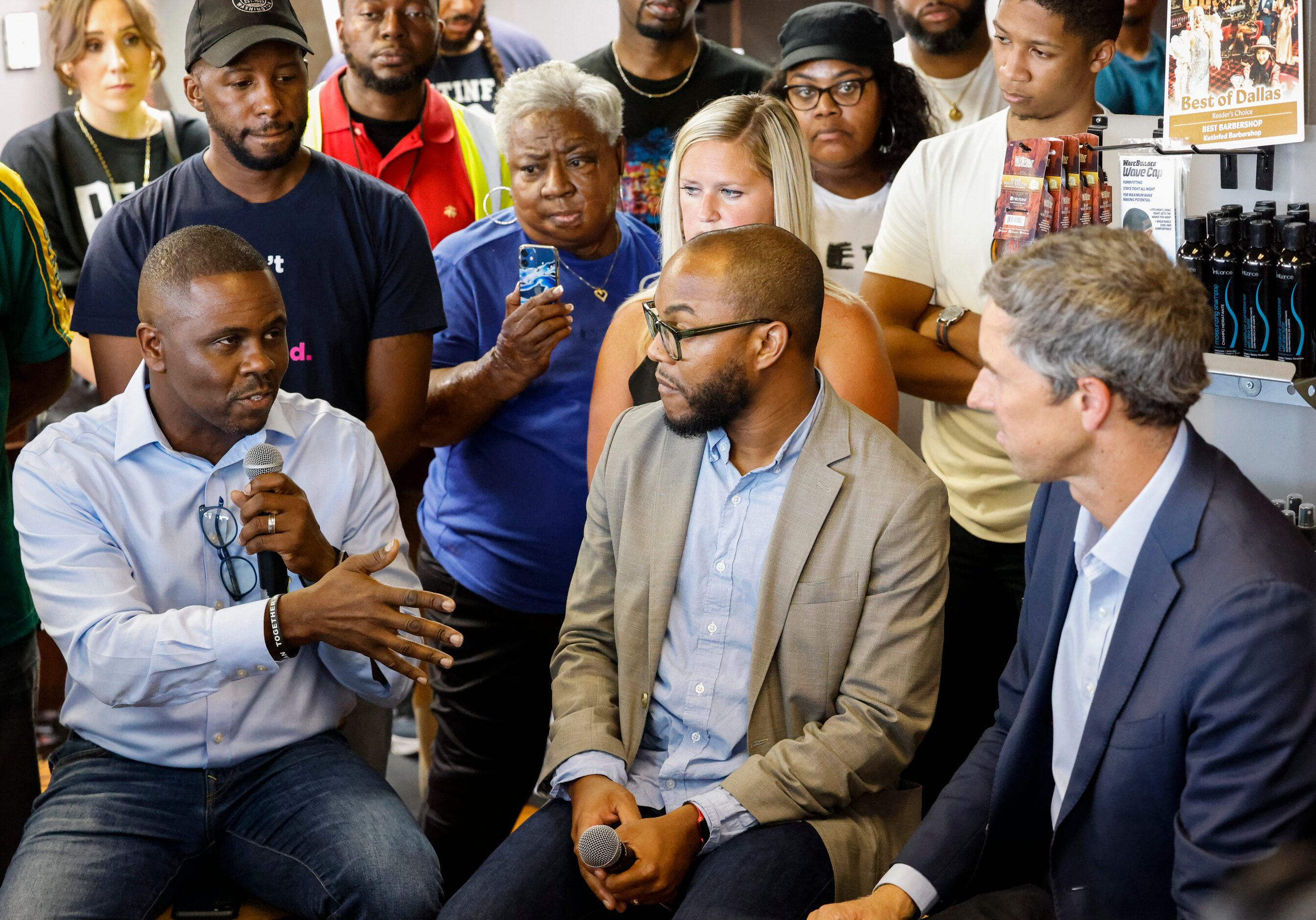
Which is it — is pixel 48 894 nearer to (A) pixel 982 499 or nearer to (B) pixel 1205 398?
(A) pixel 982 499

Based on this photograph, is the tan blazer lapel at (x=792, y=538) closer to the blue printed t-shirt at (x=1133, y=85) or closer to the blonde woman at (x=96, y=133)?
the blue printed t-shirt at (x=1133, y=85)

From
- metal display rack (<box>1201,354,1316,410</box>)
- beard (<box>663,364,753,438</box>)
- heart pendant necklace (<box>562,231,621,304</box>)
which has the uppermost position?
heart pendant necklace (<box>562,231,621,304</box>)

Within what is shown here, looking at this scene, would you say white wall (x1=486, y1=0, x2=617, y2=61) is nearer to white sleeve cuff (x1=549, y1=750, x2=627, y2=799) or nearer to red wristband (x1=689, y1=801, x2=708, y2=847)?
white sleeve cuff (x1=549, y1=750, x2=627, y2=799)

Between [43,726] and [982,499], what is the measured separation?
10.7ft

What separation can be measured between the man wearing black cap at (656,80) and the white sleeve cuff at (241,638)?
2.02 m

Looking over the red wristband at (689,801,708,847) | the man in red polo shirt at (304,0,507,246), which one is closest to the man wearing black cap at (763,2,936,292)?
the man in red polo shirt at (304,0,507,246)

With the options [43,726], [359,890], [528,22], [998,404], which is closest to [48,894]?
[359,890]

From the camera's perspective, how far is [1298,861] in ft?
4.78

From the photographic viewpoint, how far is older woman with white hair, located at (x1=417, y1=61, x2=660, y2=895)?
2.78m

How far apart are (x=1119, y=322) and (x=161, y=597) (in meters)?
1.63

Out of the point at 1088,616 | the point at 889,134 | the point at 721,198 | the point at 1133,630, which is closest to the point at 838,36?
the point at 889,134

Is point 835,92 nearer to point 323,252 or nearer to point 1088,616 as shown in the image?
point 323,252

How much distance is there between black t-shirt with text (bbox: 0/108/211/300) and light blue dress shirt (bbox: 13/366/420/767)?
1907 mm

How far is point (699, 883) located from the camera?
1905mm
